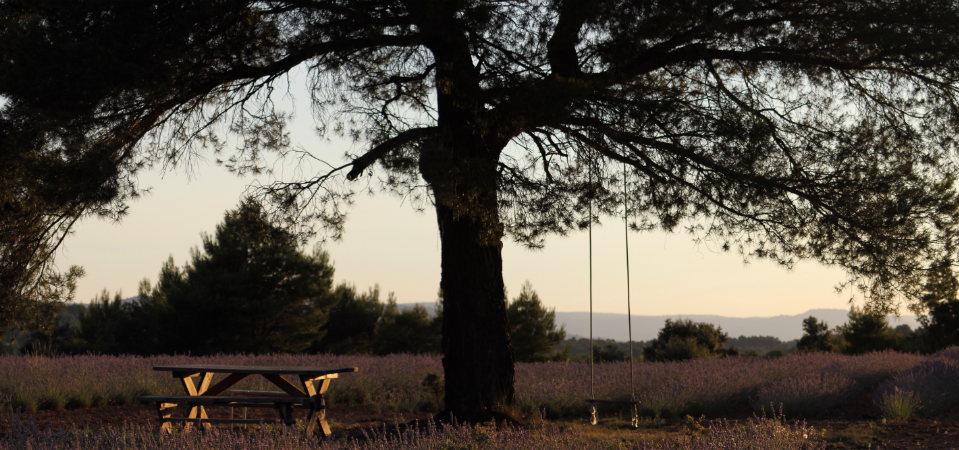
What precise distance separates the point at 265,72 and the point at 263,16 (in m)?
0.55

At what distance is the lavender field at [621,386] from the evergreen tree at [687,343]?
501cm

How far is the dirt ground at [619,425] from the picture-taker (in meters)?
5.25

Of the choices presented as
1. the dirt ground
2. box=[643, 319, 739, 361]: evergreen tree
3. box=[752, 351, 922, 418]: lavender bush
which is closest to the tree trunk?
the dirt ground

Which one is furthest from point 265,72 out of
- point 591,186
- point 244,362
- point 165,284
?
point 165,284

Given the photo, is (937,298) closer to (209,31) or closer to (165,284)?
(209,31)

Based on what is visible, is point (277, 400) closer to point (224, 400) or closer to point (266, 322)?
point (224, 400)

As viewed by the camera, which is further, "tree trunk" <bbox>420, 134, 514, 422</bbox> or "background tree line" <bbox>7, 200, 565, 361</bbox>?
"background tree line" <bbox>7, 200, 565, 361</bbox>

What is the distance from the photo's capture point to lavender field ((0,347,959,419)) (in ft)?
24.2

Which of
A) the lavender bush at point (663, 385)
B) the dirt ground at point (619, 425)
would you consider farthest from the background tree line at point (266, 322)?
the dirt ground at point (619, 425)

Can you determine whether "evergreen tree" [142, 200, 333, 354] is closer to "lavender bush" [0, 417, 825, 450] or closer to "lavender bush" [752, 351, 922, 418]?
"lavender bush" [752, 351, 922, 418]

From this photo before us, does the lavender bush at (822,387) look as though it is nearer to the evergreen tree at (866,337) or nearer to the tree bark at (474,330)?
the tree bark at (474,330)

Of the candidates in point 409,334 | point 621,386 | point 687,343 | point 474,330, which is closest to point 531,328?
point 409,334

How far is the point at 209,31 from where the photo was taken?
5.76 meters

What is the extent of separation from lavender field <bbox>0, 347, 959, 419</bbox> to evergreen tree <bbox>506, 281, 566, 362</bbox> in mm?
10830
